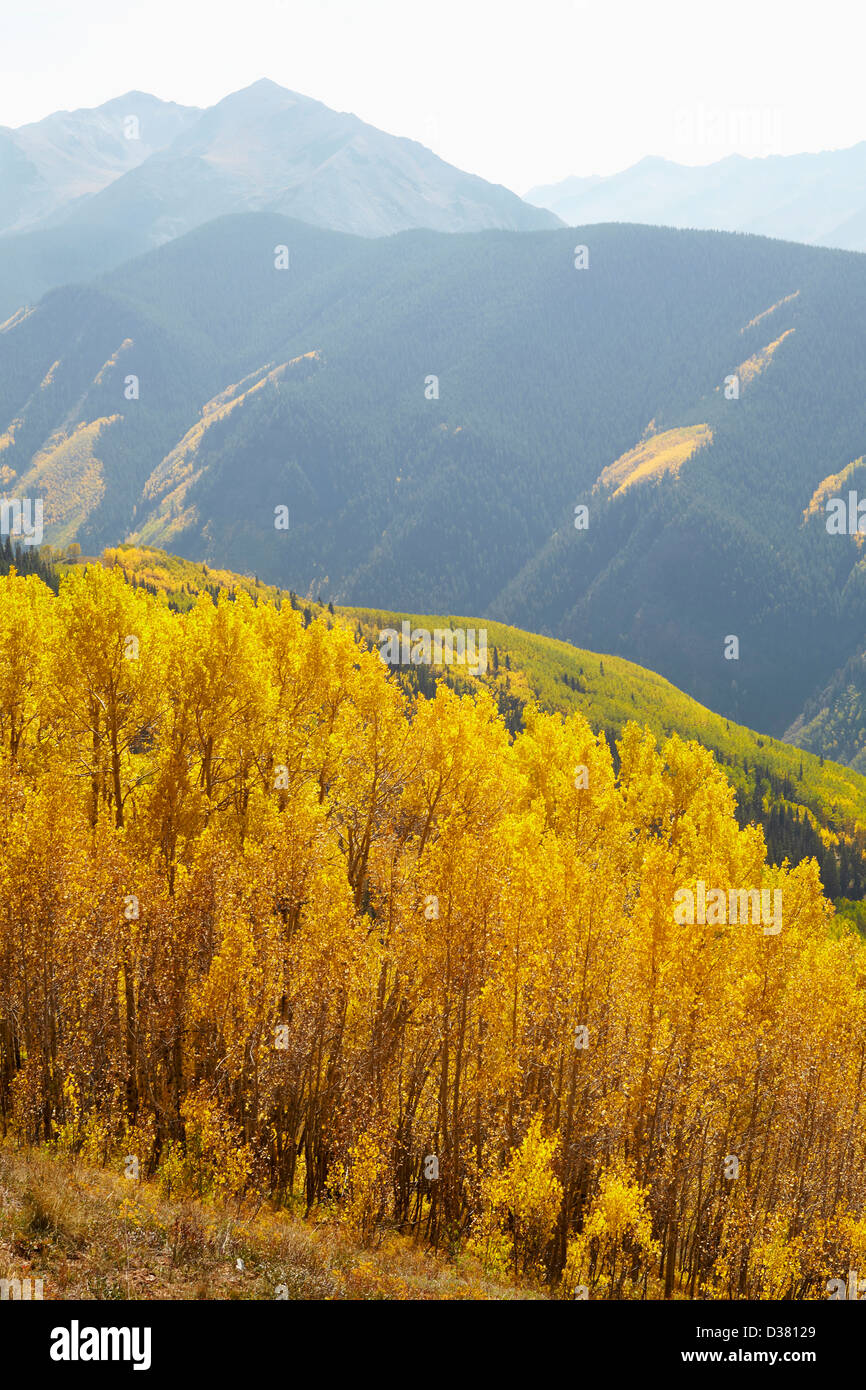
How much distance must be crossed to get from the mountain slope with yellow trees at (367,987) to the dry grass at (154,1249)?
3466 millimetres

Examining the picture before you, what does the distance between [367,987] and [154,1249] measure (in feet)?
48.6

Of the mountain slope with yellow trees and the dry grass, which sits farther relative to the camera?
the mountain slope with yellow trees

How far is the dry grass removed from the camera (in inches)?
739

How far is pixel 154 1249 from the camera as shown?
2072 cm

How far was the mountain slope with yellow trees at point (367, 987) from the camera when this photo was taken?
3136cm

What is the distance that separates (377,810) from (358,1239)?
54.6 ft

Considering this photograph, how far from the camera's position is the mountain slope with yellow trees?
103 feet

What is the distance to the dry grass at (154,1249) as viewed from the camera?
739 inches

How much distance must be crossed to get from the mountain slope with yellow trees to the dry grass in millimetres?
3466

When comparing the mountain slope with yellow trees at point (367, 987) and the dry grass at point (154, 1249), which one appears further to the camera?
the mountain slope with yellow trees at point (367, 987)

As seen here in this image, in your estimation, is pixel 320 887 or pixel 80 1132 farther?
pixel 320 887

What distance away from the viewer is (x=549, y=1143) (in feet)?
108
